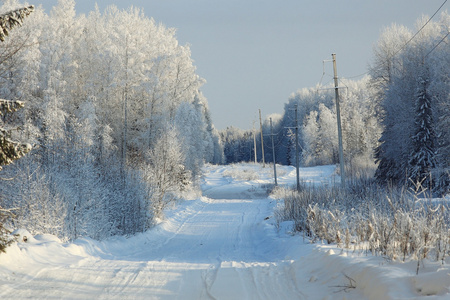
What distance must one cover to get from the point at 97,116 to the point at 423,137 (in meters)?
23.7

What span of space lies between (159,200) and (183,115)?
1681 centimetres

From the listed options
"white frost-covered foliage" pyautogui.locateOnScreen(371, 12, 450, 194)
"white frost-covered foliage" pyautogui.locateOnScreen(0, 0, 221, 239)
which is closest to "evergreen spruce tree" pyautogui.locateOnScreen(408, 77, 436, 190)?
"white frost-covered foliage" pyautogui.locateOnScreen(371, 12, 450, 194)

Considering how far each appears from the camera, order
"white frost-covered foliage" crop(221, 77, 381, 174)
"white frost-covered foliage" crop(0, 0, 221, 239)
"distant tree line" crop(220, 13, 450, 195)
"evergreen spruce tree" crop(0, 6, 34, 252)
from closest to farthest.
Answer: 1. "evergreen spruce tree" crop(0, 6, 34, 252)
2. "white frost-covered foliage" crop(0, 0, 221, 239)
3. "distant tree line" crop(220, 13, 450, 195)
4. "white frost-covered foliage" crop(221, 77, 381, 174)

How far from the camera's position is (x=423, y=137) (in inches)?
1096

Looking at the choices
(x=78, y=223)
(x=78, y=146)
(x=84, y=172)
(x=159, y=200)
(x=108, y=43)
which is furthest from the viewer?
(x=108, y=43)

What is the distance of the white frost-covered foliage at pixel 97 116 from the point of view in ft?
41.7

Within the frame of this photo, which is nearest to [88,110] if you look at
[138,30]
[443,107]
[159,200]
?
[138,30]

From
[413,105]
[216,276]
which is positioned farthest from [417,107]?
[216,276]

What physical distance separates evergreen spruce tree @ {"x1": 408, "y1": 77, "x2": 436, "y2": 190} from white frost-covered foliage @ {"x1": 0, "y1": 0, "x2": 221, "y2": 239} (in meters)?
16.1

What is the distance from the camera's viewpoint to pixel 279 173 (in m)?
57.6

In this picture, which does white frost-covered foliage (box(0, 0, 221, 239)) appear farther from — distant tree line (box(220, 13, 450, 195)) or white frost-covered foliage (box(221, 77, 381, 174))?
white frost-covered foliage (box(221, 77, 381, 174))

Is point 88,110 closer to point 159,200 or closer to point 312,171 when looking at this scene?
point 159,200

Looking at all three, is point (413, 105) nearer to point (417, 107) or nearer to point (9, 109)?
point (417, 107)

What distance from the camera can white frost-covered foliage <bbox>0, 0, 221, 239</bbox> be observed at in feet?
41.7
